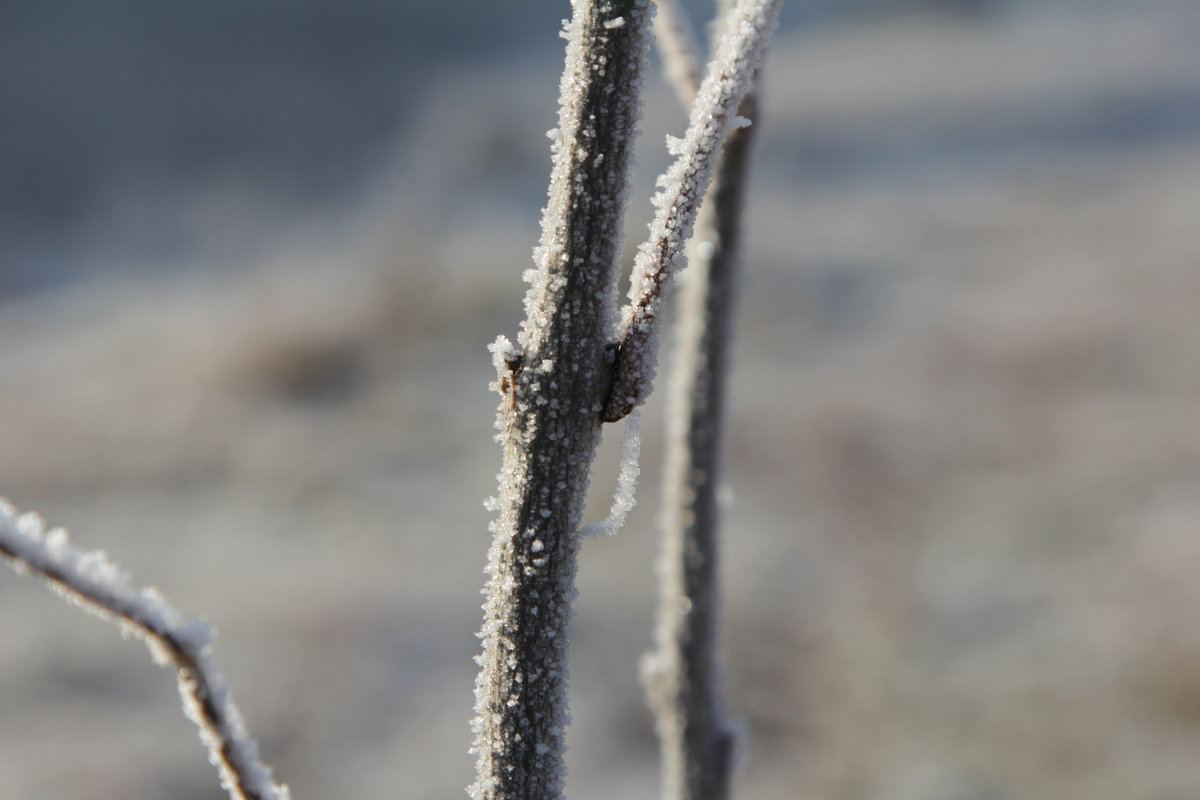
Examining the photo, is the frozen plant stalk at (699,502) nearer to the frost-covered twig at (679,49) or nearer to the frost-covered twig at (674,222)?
the frost-covered twig at (679,49)

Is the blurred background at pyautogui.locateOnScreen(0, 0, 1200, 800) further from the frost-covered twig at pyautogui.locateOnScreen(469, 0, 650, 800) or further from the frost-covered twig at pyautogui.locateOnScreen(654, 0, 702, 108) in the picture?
the frost-covered twig at pyautogui.locateOnScreen(469, 0, 650, 800)

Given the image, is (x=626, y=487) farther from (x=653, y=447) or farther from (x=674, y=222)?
(x=653, y=447)

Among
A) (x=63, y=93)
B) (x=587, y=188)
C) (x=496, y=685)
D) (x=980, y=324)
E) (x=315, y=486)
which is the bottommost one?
(x=496, y=685)

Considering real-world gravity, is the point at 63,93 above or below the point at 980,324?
above

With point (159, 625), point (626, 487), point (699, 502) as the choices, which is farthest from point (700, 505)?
point (159, 625)

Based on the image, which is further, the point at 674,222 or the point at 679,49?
the point at 679,49

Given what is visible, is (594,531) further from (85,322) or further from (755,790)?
(85,322)

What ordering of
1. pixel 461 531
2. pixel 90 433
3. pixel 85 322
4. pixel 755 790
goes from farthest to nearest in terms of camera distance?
pixel 85 322 < pixel 90 433 < pixel 461 531 < pixel 755 790

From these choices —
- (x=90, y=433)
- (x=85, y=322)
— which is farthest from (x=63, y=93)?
(x=90, y=433)
